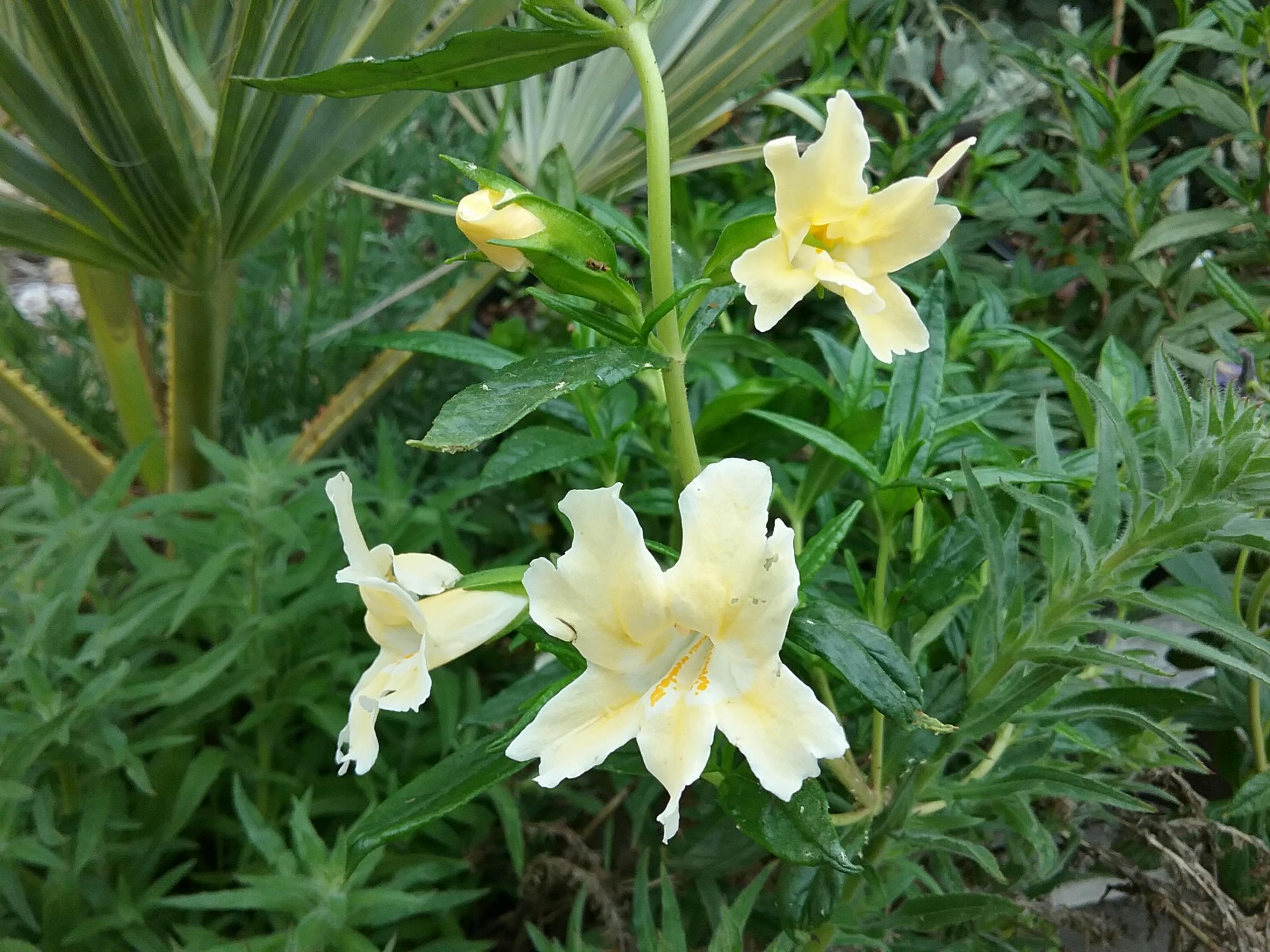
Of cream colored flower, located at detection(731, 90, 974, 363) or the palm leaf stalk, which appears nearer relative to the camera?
cream colored flower, located at detection(731, 90, 974, 363)

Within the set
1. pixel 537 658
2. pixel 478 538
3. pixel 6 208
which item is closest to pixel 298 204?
pixel 6 208

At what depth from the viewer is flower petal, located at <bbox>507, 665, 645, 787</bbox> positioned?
407mm

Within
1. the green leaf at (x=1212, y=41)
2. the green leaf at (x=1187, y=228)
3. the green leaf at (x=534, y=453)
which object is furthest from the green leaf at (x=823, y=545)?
the green leaf at (x=1212, y=41)

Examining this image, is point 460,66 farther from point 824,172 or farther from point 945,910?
point 945,910

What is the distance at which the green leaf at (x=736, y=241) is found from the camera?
1.60 ft

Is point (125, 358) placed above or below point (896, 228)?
below

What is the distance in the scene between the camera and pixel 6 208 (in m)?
0.87

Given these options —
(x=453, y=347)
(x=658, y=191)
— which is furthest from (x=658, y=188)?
(x=453, y=347)

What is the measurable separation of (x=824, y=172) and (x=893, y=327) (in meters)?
0.10

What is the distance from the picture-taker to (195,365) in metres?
1.07

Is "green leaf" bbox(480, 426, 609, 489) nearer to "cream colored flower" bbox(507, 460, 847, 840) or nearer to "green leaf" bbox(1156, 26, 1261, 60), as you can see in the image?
"cream colored flower" bbox(507, 460, 847, 840)

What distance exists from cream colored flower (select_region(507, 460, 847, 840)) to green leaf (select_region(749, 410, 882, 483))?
0.26 m

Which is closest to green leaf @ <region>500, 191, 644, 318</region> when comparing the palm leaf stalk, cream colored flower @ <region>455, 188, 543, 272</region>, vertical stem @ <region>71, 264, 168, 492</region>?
cream colored flower @ <region>455, 188, 543, 272</region>

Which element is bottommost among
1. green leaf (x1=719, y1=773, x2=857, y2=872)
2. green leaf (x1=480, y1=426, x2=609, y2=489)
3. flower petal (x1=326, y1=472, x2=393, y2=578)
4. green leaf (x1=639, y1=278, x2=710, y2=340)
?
green leaf (x1=719, y1=773, x2=857, y2=872)
